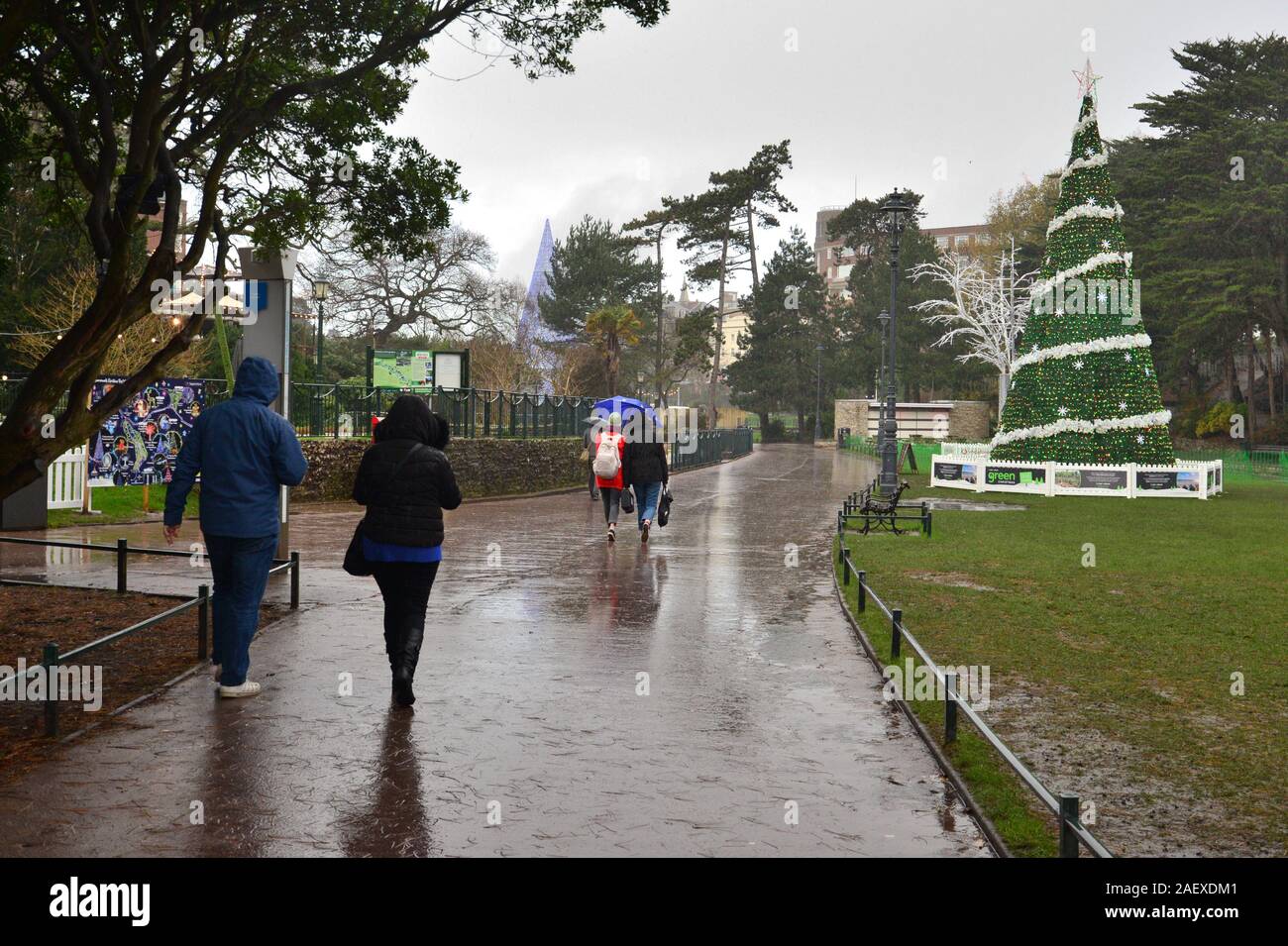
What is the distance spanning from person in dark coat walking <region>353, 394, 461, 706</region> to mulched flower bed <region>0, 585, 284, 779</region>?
5.43 ft

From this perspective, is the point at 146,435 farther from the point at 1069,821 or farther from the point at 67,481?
the point at 1069,821

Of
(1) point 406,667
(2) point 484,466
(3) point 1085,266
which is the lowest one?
(1) point 406,667

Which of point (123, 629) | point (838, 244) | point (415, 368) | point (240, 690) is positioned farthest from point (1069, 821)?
point (838, 244)

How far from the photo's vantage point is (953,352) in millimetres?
75812

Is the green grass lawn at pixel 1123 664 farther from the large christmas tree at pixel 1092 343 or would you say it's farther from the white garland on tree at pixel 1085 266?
the white garland on tree at pixel 1085 266

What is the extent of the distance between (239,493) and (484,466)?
20.4m

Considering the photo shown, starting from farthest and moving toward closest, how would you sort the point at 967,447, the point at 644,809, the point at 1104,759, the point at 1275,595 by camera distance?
the point at 967,447
the point at 1275,595
the point at 1104,759
the point at 644,809

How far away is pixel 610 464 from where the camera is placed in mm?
15750

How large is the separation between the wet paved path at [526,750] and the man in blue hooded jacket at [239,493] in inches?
20.0

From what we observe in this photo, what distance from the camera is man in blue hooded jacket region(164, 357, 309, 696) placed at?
21.9 ft
